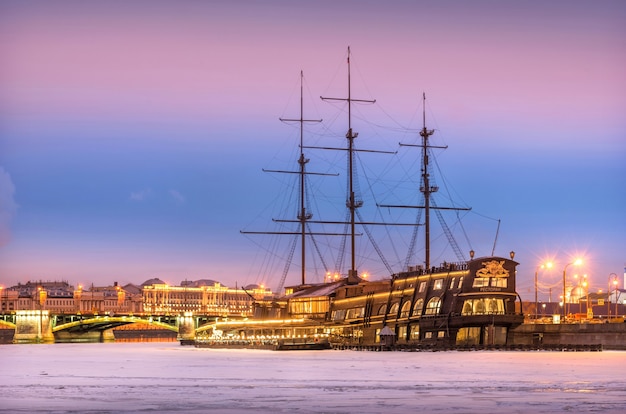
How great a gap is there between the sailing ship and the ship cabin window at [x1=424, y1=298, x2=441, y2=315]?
0.33 feet

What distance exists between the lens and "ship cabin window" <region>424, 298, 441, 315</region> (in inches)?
3748

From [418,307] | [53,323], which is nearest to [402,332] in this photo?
[418,307]

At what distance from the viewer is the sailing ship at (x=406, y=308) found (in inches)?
3647

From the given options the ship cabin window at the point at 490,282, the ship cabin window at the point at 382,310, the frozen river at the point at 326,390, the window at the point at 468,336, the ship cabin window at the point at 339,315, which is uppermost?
the ship cabin window at the point at 490,282

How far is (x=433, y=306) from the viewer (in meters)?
96.0

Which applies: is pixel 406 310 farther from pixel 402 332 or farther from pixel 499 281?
pixel 499 281

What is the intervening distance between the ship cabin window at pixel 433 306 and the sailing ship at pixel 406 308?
0.33ft

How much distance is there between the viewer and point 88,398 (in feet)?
110

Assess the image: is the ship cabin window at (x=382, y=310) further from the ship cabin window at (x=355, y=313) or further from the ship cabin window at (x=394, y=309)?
the ship cabin window at (x=355, y=313)

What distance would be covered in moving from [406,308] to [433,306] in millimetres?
4574

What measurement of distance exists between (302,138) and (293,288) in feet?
70.6

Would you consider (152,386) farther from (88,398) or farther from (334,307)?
(334,307)

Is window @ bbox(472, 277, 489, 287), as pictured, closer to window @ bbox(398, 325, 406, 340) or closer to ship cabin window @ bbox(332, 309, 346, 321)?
window @ bbox(398, 325, 406, 340)

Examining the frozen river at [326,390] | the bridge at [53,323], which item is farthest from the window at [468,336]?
the bridge at [53,323]
